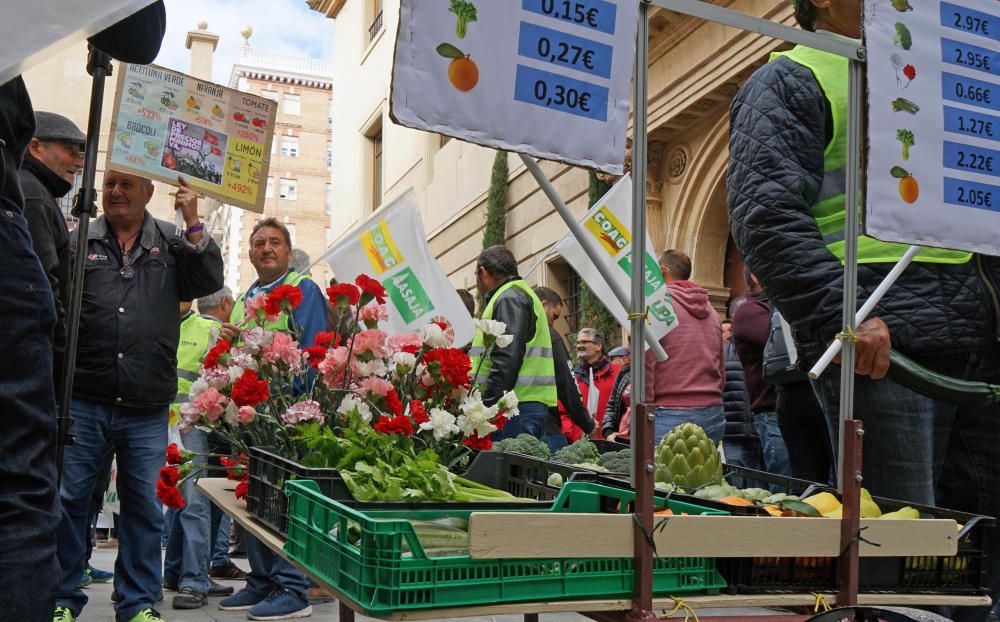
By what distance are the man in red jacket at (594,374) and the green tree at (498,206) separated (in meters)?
7.96

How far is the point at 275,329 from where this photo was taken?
17.4 feet

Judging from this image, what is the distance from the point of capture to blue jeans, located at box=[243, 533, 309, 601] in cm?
488

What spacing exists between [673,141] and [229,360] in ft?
31.9

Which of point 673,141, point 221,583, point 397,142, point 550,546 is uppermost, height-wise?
point 397,142

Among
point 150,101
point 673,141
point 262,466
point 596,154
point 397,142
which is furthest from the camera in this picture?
point 397,142

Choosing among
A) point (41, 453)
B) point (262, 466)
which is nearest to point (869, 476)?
point (262, 466)

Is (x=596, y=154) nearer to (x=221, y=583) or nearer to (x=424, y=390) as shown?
(x=424, y=390)

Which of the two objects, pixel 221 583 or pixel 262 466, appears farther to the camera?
pixel 221 583

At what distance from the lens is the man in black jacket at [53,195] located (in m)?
3.60

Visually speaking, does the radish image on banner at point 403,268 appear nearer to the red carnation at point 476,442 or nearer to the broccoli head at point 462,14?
the red carnation at point 476,442

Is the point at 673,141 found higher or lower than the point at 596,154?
higher

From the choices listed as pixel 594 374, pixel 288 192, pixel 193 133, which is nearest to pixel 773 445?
pixel 594 374

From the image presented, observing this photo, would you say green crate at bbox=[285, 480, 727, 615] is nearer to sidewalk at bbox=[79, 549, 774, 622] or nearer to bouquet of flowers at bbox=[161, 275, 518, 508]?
bouquet of flowers at bbox=[161, 275, 518, 508]

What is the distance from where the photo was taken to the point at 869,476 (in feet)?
9.27
